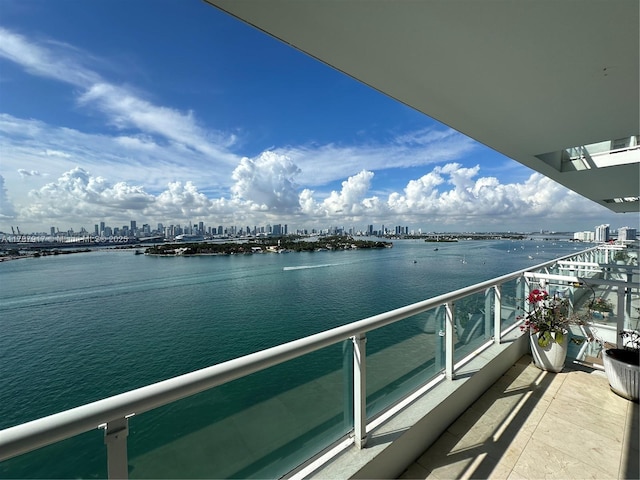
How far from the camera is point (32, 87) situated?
12.9 metres

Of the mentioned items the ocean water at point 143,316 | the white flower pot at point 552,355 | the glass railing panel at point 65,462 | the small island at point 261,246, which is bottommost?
the ocean water at point 143,316

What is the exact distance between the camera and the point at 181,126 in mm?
16750

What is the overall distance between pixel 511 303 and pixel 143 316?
76.7ft

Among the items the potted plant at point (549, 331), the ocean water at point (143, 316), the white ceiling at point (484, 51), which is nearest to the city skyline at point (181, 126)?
the white ceiling at point (484, 51)

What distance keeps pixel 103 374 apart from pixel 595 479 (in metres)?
17.3

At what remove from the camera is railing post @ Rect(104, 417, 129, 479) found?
0.74 meters

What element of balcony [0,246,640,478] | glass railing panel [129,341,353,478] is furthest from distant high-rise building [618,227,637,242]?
glass railing panel [129,341,353,478]

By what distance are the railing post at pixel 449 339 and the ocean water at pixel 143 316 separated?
5.03 feet

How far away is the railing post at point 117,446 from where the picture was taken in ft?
2.43

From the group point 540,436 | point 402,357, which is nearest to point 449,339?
point 402,357

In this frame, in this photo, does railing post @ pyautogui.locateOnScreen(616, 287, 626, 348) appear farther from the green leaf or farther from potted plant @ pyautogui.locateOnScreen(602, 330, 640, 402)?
the green leaf

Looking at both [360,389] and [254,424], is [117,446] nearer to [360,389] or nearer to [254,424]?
[254,424]

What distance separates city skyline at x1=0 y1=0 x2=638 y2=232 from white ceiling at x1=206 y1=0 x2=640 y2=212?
0.95ft

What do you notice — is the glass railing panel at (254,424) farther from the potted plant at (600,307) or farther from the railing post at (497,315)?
the potted plant at (600,307)
